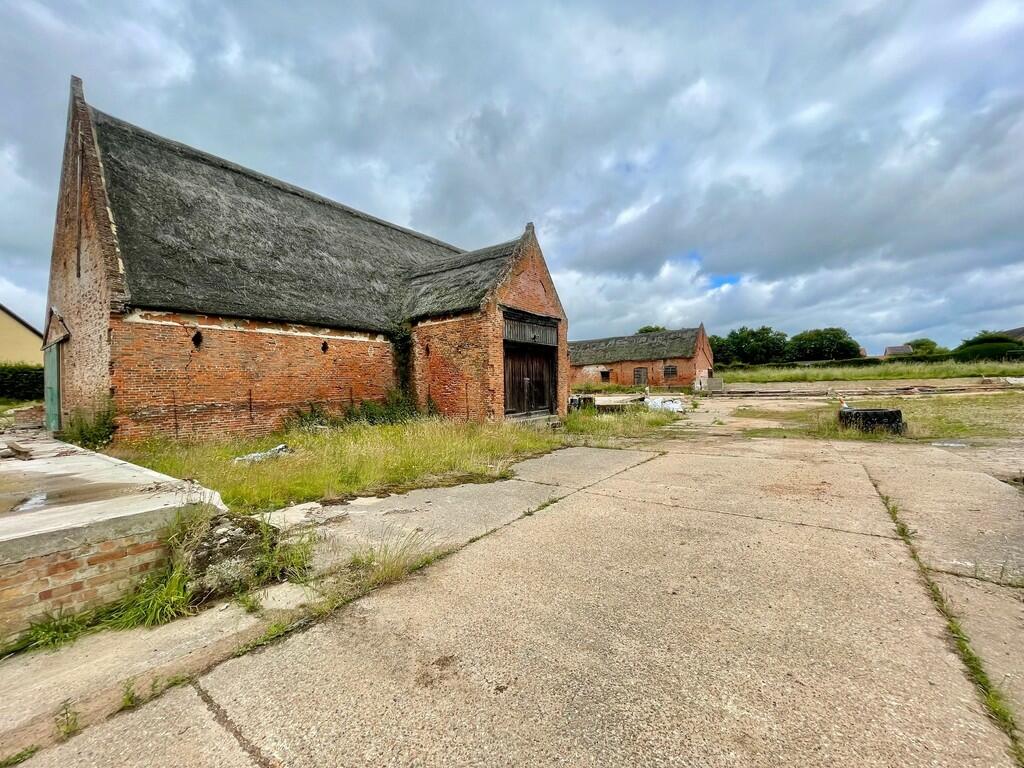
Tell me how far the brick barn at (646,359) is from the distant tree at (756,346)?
103 ft

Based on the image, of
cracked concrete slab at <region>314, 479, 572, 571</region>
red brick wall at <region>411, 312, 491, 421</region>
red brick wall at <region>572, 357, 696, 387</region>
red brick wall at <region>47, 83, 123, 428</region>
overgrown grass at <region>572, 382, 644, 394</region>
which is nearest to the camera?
cracked concrete slab at <region>314, 479, 572, 571</region>

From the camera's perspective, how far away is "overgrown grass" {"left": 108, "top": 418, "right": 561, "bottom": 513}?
5.98 meters

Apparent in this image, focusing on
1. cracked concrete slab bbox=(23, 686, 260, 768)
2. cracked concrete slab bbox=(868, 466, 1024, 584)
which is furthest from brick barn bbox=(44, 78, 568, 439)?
cracked concrete slab bbox=(23, 686, 260, 768)

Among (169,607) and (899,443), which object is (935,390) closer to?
(899,443)

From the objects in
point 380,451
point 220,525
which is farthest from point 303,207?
point 220,525

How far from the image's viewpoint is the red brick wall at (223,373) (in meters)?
8.80

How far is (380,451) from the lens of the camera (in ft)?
26.3

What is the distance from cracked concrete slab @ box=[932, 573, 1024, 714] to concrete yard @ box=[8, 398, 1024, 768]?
2cm

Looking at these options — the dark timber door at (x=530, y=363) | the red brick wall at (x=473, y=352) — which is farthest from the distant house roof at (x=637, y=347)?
the red brick wall at (x=473, y=352)

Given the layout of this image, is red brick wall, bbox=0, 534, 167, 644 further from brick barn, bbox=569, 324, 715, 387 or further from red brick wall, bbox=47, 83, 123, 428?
brick barn, bbox=569, 324, 715, 387

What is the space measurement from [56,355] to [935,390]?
39702mm

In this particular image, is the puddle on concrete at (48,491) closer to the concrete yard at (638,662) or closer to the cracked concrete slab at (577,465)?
the concrete yard at (638,662)

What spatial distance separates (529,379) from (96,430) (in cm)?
1054

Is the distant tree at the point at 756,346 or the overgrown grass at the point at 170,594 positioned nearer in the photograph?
the overgrown grass at the point at 170,594
